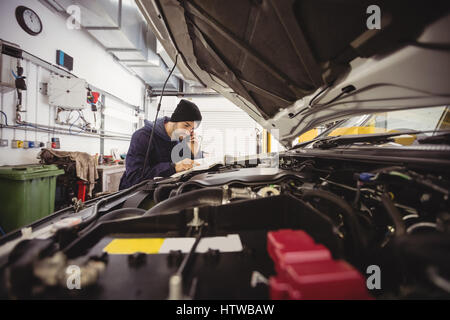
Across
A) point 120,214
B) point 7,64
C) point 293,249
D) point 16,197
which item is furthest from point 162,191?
point 7,64

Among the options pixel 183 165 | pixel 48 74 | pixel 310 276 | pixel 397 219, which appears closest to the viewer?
pixel 310 276

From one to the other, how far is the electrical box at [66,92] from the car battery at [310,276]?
3.62m

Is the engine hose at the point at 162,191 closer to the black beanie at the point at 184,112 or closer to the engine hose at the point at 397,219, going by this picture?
the engine hose at the point at 397,219

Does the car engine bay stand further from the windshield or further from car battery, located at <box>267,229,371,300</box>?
the windshield

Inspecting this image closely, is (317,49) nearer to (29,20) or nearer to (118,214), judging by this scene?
(118,214)

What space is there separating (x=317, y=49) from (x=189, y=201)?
80 centimetres

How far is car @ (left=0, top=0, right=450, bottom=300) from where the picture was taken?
1.07ft

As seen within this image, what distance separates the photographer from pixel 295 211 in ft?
1.66

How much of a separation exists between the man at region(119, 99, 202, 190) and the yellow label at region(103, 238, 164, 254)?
1206 millimetres

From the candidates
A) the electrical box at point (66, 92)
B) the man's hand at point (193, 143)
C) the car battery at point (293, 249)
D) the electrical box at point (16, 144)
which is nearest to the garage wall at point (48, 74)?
the electrical box at point (16, 144)

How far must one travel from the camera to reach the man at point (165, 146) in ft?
5.71
